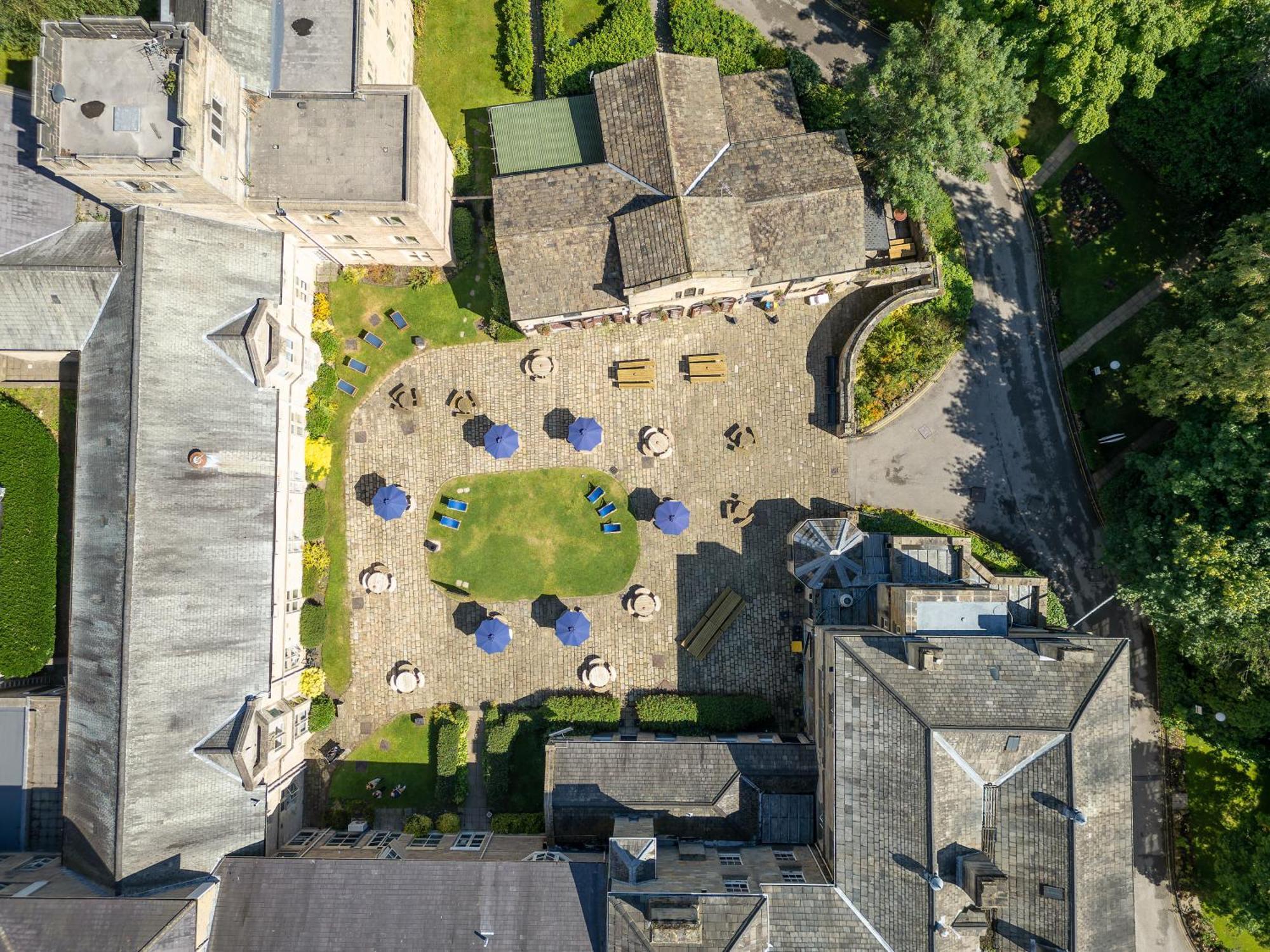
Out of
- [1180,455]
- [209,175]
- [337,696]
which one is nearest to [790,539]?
[1180,455]

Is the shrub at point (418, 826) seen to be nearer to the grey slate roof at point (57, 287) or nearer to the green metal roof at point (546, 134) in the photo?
the grey slate roof at point (57, 287)

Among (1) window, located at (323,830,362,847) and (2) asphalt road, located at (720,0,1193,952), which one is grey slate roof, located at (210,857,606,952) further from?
(2) asphalt road, located at (720,0,1193,952)

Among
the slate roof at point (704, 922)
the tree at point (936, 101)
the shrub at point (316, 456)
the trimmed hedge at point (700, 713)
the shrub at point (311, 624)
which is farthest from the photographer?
the shrub at point (316, 456)

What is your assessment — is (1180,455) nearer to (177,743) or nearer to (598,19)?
(598,19)

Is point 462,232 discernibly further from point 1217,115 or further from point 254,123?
point 1217,115

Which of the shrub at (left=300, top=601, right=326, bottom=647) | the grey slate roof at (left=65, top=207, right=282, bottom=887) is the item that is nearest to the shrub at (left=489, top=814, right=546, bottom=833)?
the grey slate roof at (left=65, top=207, right=282, bottom=887)

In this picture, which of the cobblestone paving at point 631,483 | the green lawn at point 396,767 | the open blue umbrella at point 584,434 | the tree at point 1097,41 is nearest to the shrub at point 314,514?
the cobblestone paving at point 631,483

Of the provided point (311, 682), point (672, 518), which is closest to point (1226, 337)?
point (672, 518)

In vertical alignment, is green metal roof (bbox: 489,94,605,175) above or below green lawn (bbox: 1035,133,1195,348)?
above
